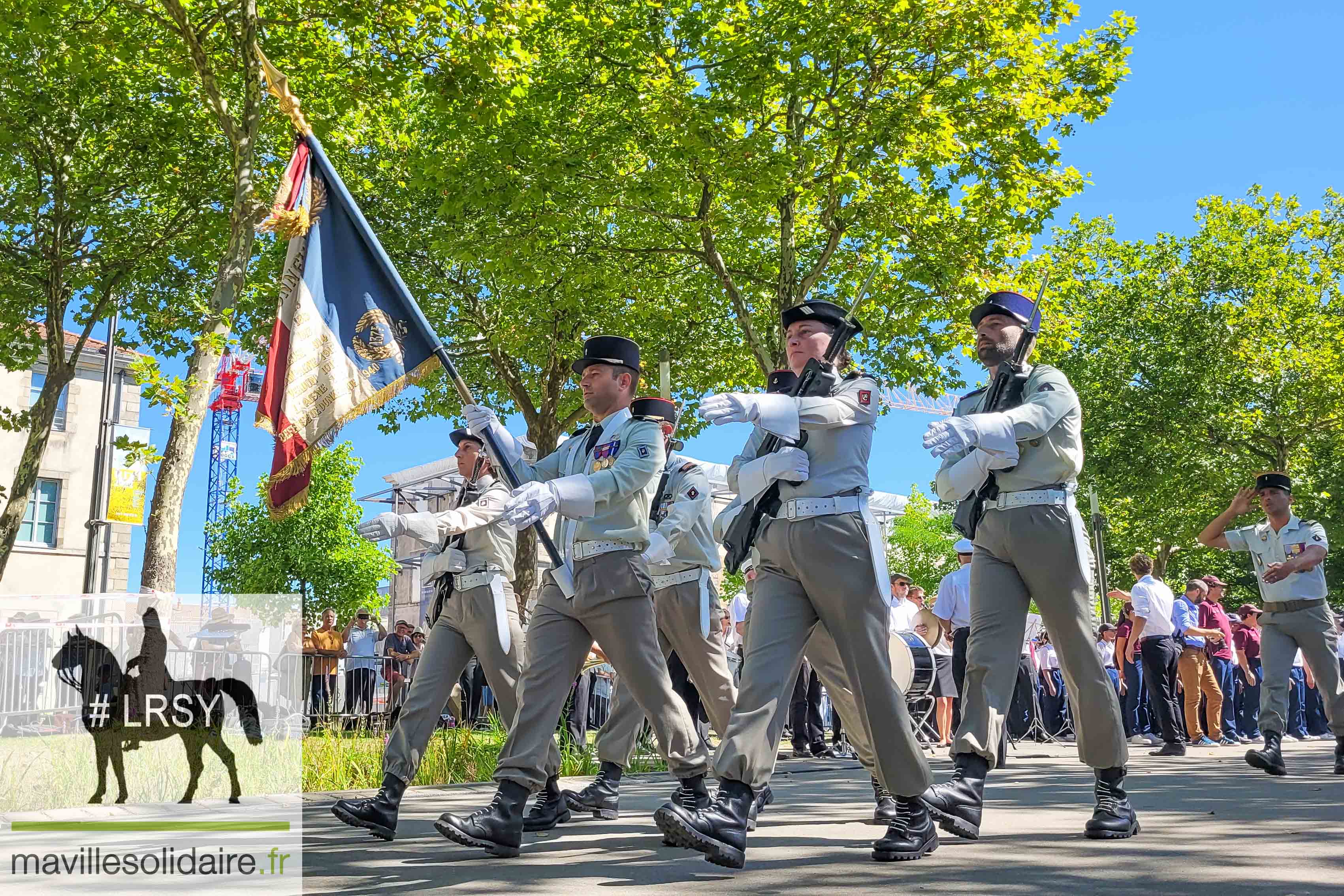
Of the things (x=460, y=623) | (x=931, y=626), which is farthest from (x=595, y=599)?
(x=931, y=626)

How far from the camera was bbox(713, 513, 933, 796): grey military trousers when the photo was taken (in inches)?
207

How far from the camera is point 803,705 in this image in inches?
523

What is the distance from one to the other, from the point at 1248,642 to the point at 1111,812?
13605 mm

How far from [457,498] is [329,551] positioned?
3748 centimetres

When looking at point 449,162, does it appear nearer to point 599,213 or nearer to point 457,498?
point 599,213

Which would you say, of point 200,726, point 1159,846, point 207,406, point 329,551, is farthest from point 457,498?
point 329,551

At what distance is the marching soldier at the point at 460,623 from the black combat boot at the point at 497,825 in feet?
3.05

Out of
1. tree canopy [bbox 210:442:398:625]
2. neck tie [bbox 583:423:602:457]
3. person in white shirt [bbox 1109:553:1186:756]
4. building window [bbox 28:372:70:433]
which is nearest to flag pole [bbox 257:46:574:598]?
neck tie [bbox 583:423:602:457]

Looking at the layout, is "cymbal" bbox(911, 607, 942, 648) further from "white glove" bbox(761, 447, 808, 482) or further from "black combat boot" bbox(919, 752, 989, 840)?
"white glove" bbox(761, 447, 808, 482)

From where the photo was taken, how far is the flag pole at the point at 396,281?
255 inches

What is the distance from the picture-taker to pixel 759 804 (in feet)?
21.4

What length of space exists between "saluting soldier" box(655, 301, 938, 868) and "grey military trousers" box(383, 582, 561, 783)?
1831mm

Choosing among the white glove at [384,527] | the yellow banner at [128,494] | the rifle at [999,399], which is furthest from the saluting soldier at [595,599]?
the yellow banner at [128,494]

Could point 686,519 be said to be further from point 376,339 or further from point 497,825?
point 497,825
